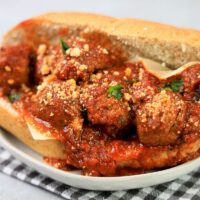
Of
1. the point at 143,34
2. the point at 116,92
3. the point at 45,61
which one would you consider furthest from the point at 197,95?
the point at 45,61

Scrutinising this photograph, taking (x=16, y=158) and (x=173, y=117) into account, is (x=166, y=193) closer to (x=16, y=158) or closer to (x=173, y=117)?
(x=173, y=117)

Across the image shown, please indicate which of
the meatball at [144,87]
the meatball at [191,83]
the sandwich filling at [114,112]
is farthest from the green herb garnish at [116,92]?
the meatball at [191,83]

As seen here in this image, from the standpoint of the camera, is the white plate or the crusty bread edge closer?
the white plate

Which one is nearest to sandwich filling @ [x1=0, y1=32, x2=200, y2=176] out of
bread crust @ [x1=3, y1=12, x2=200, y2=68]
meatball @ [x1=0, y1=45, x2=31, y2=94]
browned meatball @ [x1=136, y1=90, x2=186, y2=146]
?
browned meatball @ [x1=136, y1=90, x2=186, y2=146]

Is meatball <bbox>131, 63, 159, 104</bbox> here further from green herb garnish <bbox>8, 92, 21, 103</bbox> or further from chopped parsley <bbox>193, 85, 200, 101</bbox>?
green herb garnish <bbox>8, 92, 21, 103</bbox>

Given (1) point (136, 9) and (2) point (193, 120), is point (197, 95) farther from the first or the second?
(1) point (136, 9)

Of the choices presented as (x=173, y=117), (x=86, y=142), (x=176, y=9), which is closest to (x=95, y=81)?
(x=86, y=142)
